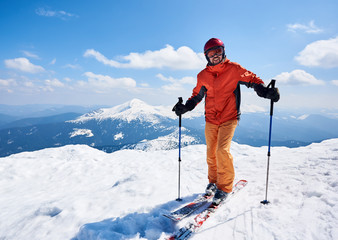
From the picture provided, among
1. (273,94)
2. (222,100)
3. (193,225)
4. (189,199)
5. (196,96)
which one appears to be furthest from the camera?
(196,96)

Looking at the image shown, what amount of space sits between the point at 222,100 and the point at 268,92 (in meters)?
1.07

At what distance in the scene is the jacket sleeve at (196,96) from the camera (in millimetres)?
5050

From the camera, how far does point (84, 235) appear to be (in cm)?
321

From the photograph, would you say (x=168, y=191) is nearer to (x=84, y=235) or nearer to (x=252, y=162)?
(x=84, y=235)

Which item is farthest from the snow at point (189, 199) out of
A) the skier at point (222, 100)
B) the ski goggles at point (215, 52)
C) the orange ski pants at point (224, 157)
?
the ski goggles at point (215, 52)

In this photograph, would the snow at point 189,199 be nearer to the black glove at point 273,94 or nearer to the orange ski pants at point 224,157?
the orange ski pants at point 224,157

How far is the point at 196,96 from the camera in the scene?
5273 mm

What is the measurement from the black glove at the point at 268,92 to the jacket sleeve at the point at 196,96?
147 centimetres

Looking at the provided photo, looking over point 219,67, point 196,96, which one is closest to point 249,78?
point 219,67

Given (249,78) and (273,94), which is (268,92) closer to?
(273,94)

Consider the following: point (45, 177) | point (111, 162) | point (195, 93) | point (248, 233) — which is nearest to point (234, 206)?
point (248, 233)

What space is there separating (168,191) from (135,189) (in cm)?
111

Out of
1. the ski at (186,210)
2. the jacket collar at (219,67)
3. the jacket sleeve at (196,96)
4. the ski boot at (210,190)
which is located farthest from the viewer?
the jacket sleeve at (196,96)

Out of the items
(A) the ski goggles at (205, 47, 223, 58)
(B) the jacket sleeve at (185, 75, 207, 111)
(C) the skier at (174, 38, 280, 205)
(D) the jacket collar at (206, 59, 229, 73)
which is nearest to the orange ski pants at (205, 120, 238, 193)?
(C) the skier at (174, 38, 280, 205)
